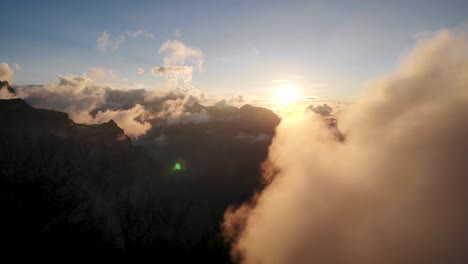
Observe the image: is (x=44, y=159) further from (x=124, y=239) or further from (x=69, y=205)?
(x=124, y=239)

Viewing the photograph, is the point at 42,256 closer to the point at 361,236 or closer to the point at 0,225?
the point at 0,225

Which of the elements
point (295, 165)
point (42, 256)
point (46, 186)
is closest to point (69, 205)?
point (46, 186)

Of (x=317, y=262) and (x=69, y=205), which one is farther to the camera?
(x=69, y=205)

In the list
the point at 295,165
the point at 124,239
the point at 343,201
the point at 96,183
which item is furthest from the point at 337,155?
the point at 96,183

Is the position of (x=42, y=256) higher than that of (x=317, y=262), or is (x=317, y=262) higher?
(x=317, y=262)

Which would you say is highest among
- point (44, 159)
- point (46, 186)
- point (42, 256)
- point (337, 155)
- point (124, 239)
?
point (337, 155)

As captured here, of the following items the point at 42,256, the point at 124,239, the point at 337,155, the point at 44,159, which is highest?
the point at 337,155

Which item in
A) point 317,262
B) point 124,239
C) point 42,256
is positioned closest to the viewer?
point 317,262

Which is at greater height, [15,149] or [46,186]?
[15,149]

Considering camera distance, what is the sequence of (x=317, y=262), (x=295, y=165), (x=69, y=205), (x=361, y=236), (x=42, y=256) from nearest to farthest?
(x=361, y=236), (x=317, y=262), (x=295, y=165), (x=42, y=256), (x=69, y=205)
